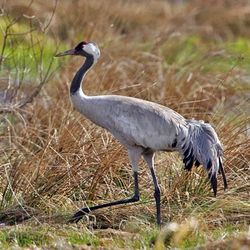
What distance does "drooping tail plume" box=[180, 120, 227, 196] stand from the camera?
761 centimetres

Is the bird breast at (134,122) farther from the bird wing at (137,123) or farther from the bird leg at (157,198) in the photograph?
the bird leg at (157,198)

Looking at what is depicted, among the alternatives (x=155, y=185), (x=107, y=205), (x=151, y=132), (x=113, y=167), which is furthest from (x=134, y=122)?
(x=113, y=167)

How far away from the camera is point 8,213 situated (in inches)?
309

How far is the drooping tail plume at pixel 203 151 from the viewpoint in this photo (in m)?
7.61

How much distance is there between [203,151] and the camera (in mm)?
7664

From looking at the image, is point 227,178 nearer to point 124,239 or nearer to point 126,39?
point 124,239

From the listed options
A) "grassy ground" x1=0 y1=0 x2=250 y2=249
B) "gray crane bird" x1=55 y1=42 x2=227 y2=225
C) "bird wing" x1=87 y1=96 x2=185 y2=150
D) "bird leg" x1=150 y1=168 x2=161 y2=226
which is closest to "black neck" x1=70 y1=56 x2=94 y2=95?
"gray crane bird" x1=55 y1=42 x2=227 y2=225

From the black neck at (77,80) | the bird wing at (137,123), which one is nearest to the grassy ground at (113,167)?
the bird wing at (137,123)

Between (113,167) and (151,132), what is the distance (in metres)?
0.92

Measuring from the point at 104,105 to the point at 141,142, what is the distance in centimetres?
36

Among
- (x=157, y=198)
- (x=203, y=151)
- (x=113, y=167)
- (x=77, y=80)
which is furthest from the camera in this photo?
(x=113, y=167)

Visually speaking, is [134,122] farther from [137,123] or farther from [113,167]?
[113,167]

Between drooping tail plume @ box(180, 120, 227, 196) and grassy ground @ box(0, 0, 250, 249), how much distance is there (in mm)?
278

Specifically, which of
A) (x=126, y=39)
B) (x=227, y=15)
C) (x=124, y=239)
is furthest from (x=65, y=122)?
(x=227, y=15)
